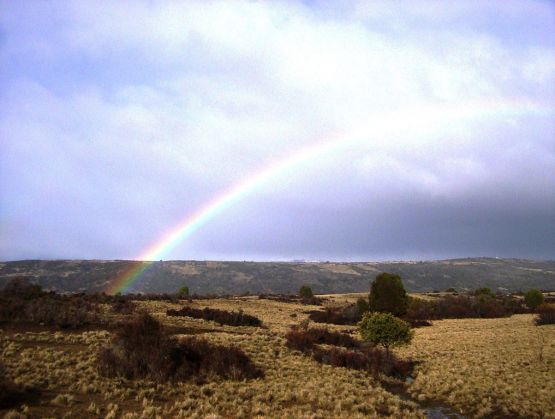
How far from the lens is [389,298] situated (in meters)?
50.6

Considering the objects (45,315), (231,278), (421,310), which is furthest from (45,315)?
(231,278)

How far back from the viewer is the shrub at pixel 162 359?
17891mm

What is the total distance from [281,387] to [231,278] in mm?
154052

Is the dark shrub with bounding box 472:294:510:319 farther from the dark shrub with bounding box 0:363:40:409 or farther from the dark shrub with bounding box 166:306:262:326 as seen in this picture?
the dark shrub with bounding box 0:363:40:409

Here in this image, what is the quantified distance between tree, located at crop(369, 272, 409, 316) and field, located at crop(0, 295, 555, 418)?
22.6 metres

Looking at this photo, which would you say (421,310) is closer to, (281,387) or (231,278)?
(281,387)

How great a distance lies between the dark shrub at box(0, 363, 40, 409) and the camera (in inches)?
517

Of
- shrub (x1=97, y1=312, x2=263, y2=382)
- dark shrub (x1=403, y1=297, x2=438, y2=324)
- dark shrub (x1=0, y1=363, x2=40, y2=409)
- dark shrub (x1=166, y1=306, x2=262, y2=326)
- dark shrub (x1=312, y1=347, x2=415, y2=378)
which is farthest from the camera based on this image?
dark shrub (x1=403, y1=297, x2=438, y2=324)

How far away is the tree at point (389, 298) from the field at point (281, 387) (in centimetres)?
2258

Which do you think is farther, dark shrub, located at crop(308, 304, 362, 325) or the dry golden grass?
dark shrub, located at crop(308, 304, 362, 325)

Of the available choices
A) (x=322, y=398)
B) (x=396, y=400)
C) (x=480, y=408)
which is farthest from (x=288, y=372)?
(x=480, y=408)

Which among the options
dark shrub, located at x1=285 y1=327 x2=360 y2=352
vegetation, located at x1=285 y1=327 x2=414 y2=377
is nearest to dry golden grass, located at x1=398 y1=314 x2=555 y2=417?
vegetation, located at x1=285 y1=327 x2=414 y2=377

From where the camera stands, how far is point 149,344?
19.4 m

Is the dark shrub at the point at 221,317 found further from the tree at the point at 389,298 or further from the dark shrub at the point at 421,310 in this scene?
the dark shrub at the point at 421,310
